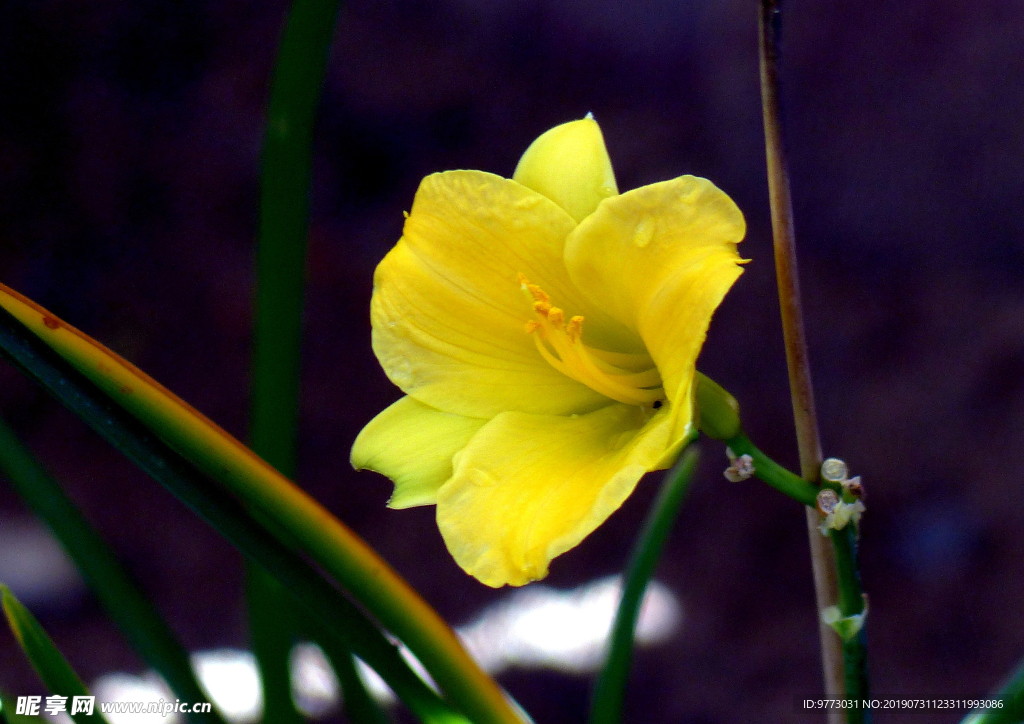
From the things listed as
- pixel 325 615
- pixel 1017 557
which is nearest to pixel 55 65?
pixel 325 615

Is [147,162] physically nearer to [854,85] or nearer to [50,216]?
[50,216]

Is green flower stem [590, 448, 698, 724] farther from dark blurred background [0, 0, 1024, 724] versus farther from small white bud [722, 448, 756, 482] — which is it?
dark blurred background [0, 0, 1024, 724]

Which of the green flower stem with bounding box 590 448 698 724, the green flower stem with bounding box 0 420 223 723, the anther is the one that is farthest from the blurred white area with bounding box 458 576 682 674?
the anther

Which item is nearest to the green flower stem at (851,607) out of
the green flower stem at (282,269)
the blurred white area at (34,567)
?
the green flower stem at (282,269)

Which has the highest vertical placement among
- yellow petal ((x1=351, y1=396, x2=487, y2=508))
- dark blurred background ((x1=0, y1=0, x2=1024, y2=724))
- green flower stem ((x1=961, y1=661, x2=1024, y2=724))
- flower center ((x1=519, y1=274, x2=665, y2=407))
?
dark blurred background ((x1=0, y1=0, x2=1024, y2=724))

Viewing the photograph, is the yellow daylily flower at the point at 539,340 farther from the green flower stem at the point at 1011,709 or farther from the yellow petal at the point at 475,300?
the green flower stem at the point at 1011,709

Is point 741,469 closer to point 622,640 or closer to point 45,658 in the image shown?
point 622,640
